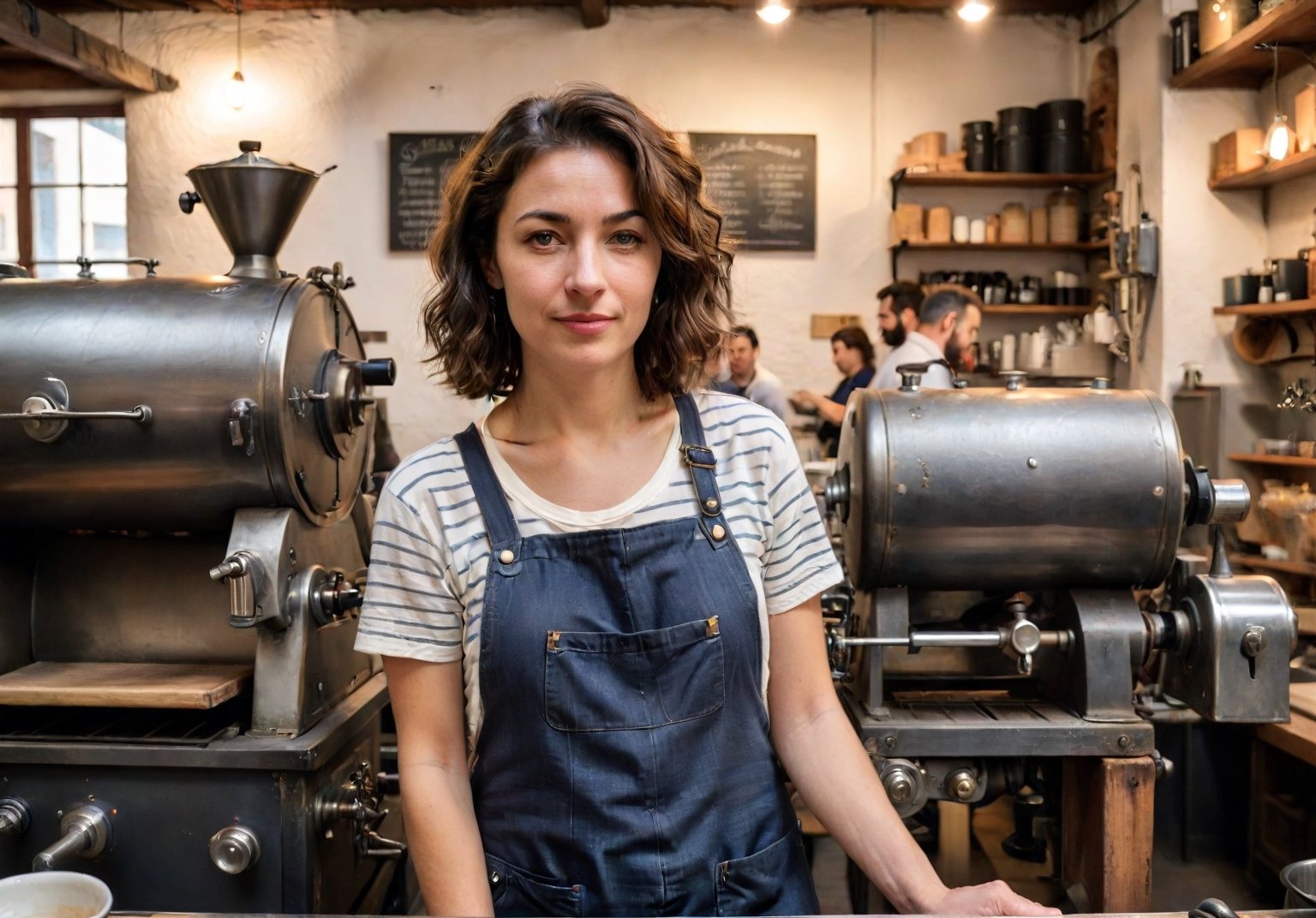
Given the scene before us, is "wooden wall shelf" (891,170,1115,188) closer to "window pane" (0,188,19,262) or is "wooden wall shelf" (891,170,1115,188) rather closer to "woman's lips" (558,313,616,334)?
"woman's lips" (558,313,616,334)

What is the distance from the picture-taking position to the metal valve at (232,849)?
1691 mm

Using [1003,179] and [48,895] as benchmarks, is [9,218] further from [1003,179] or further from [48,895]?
[48,895]

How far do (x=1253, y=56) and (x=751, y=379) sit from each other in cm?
248

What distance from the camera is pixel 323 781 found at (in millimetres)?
1815

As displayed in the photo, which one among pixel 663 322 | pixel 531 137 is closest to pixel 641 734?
pixel 663 322

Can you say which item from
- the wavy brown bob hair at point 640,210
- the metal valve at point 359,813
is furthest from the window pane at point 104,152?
the wavy brown bob hair at point 640,210

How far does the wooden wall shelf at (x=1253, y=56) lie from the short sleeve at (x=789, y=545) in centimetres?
314

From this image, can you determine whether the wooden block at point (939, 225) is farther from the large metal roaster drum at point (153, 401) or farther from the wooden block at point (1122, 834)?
the large metal roaster drum at point (153, 401)

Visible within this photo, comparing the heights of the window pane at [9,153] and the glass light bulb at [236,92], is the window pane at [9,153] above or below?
below

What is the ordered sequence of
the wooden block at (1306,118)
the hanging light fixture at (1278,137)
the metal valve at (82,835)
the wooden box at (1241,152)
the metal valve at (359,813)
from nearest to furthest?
1. the metal valve at (82,835)
2. the metal valve at (359,813)
3. the wooden block at (1306,118)
4. the hanging light fixture at (1278,137)
5. the wooden box at (1241,152)

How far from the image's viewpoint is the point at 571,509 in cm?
134

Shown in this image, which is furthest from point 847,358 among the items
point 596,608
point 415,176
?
point 596,608

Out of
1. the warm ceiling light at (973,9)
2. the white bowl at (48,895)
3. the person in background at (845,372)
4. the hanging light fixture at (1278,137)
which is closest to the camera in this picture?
the white bowl at (48,895)

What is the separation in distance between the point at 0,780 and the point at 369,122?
4.73m
